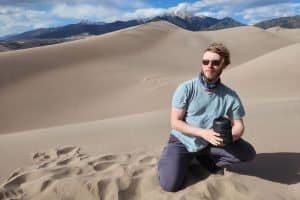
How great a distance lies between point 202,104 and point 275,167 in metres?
1.11

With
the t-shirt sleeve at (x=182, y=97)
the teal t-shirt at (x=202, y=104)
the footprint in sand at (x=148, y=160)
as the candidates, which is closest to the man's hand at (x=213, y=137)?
the teal t-shirt at (x=202, y=104)

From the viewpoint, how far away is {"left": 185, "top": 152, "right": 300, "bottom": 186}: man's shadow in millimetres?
4102

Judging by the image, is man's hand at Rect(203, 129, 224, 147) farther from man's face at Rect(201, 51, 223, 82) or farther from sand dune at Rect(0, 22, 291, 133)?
sand dune at Rect(0, 22, 291, 133)

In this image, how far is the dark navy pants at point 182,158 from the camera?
12.7ft

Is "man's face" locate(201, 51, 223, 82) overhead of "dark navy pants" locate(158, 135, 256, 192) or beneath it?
overhead

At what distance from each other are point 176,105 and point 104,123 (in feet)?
11.7

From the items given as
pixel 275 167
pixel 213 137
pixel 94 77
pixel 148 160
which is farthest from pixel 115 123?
pixel 94 77

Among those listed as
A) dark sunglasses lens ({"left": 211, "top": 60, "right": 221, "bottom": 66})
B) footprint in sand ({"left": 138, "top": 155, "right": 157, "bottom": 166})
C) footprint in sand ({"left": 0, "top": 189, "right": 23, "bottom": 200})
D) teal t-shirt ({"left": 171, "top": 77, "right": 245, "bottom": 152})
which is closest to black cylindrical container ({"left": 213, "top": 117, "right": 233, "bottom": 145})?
teal t-shirt ({"left": 171, "top": 77, "right": 245, "bottom": 152})

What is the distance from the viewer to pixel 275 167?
443 centimetres

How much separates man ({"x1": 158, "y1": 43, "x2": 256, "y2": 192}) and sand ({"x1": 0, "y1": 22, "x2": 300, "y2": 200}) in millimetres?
175

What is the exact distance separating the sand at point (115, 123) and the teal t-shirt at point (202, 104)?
1.68ft

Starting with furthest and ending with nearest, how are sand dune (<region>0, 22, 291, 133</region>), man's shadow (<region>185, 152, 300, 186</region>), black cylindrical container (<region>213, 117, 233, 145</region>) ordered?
sand dune (<region>0, 22, 291, 133</region>) < man's shadow (<region>185, 152, 300, 186</region>) < black cylindrical container (<region>213, 117, 233, 145</region>)

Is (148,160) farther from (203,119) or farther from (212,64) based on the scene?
(212,64)

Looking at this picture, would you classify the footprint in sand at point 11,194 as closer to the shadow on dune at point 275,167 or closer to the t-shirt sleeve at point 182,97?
the t-shirt sleeve at point 182,97
